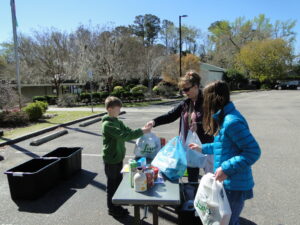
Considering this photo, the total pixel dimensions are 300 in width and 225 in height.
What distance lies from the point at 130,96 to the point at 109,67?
145 inches

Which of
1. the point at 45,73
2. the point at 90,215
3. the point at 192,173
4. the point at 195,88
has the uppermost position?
the point at 45,73

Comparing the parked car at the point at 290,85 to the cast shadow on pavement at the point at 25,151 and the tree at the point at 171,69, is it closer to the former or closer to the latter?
the tree at the point at 171,69

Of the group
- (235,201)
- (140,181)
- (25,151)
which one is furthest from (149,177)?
(25,151)

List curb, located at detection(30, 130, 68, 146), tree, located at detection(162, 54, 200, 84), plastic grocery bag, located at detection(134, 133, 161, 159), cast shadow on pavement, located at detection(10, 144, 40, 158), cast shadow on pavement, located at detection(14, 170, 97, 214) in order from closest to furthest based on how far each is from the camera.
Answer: plastic grocery bag, located at detection(134, 133, 161, 159) < cast shadow on pavement, located at detection(14, 170, 97, 214) < cast shadow on pavement, located at detection(10, 144, 40, 158) < curb, located at detection(30, 130, 68, 146) < tree, located at detection(162, 54, 200, 84)

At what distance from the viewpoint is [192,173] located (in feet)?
11.6

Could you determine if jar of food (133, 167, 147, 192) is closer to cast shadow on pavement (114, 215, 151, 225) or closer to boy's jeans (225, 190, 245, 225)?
boy's jeans (225, 190, 245, 225)

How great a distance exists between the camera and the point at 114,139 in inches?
128

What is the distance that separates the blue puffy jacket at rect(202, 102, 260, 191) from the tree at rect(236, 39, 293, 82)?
5338 cm

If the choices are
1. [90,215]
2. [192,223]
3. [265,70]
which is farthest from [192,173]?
[265,70]

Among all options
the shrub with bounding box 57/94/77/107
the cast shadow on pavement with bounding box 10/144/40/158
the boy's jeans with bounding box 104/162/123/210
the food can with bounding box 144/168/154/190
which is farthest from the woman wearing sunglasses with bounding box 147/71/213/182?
the shrub with bounding box 57/94/77/107

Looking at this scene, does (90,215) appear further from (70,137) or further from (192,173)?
(70,137)

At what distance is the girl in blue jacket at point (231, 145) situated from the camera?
2023 mm

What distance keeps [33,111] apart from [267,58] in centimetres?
4933

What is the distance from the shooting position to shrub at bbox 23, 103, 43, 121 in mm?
11805
